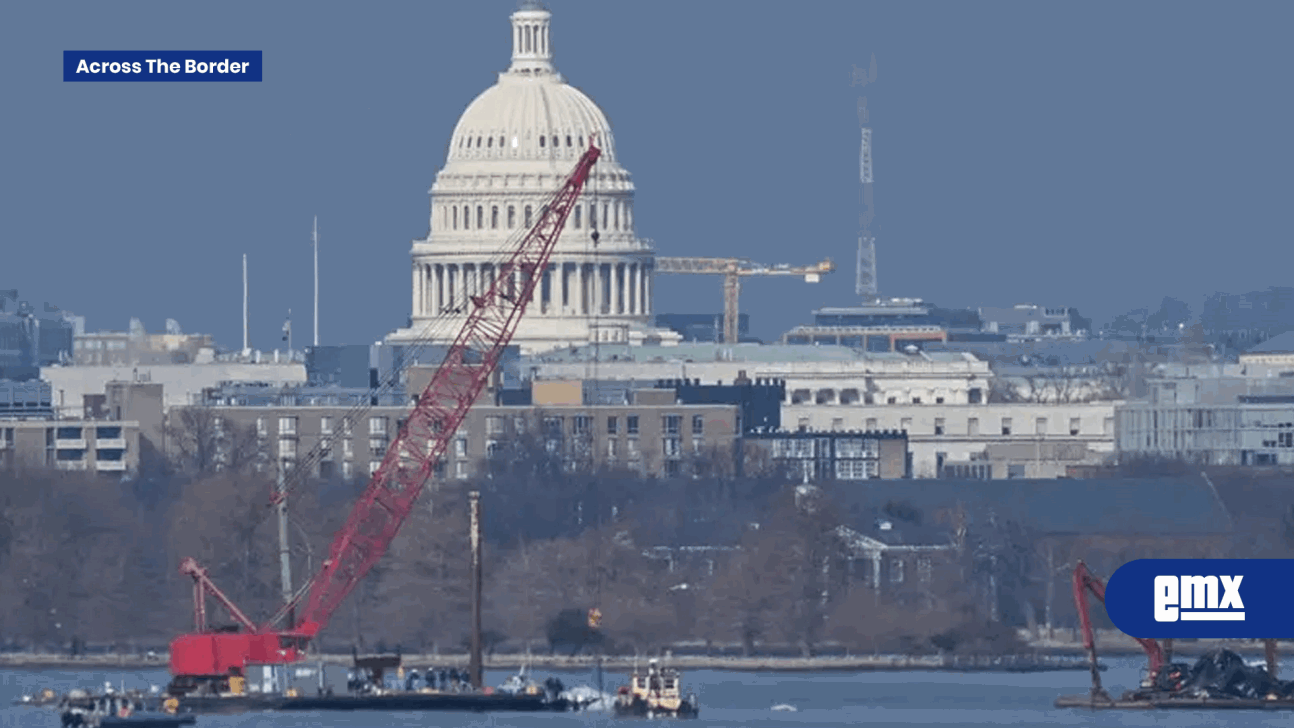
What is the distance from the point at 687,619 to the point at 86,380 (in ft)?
209

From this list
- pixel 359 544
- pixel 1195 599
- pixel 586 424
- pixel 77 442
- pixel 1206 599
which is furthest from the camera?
pixel 586 424

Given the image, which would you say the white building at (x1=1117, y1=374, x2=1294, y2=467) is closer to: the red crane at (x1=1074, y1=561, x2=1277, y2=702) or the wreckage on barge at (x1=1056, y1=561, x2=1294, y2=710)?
the red crane at (x1=1074, y1=561, x2=1277, y2=702)

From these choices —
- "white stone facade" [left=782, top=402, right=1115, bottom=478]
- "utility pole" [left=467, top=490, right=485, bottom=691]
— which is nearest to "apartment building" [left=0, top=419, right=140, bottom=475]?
"white stone facade" [left=782, top=402, right=1115, bottom=478]

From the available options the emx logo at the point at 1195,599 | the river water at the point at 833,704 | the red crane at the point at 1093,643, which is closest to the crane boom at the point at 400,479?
the river water at the point at 833,704

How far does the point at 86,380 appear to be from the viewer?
7800 inches

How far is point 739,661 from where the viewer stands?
13175cm

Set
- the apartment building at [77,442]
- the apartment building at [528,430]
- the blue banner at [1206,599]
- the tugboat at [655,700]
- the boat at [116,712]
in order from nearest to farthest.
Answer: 1. the blue banner at [1206,599]
2. the boat at [116,712]
3. the tugboat at [655,700]
4. the apartment building at [528,430]
5. the apartment building at [77,442]

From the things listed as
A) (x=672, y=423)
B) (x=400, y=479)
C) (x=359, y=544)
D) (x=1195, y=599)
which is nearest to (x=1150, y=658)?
(x=359, y=544)

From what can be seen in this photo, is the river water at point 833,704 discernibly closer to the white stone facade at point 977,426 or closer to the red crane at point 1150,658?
the red crane at point 1150,658

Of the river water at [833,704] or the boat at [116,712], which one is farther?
the river water at [833,704]

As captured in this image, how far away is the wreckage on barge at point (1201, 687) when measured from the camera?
115250mm

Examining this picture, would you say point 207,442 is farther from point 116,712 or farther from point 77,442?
point 116,712

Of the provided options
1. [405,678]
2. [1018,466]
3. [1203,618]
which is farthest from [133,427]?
[1203,618]

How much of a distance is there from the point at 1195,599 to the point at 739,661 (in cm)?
3661
